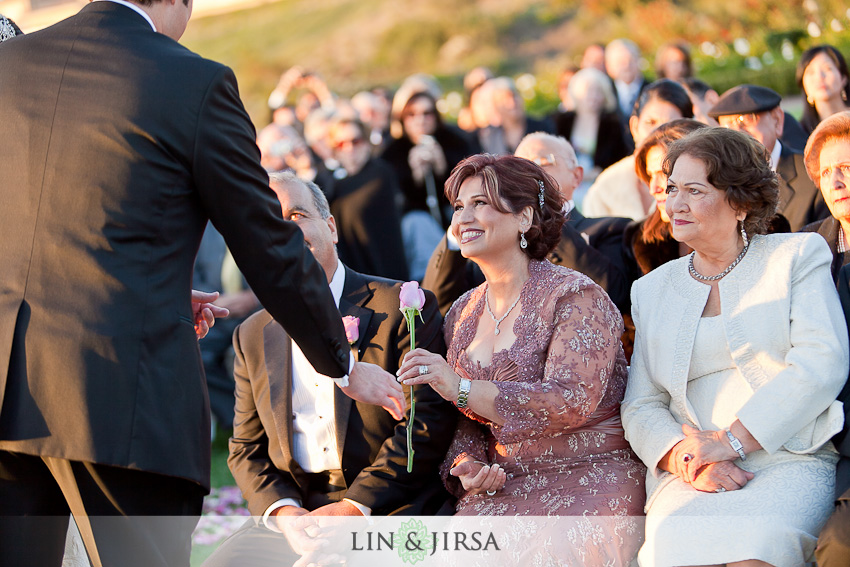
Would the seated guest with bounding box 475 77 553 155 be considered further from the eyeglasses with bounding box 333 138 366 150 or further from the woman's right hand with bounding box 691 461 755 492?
the woman's right hand with bounding box 691 461 755 492

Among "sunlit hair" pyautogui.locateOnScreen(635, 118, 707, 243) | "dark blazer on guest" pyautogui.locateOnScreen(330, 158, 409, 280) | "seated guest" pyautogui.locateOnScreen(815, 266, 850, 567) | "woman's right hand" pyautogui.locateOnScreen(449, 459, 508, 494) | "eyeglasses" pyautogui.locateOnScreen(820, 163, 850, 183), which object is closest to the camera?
"seated guest" pyautogui.locateOnScreen(815, 266, 850, 567)

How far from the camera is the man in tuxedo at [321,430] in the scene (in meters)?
3.63

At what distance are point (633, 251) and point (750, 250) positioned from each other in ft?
3.35

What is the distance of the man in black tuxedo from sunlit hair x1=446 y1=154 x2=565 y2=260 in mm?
374

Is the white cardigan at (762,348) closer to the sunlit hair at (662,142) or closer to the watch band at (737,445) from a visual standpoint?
the watch band at (737,445)

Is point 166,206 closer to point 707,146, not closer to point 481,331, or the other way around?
point 481,331

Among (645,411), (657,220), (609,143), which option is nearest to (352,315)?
(645,411)

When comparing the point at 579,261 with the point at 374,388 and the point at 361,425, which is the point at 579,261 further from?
the point at 374,388

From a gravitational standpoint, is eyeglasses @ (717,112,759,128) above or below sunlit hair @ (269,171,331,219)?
below

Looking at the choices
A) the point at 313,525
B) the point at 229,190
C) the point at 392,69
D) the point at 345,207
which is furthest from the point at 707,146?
the point at 392,69

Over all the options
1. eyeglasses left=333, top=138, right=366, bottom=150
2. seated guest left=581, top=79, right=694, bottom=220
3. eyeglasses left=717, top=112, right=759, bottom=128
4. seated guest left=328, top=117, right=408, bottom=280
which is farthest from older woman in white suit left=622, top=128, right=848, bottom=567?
eyeglasses left=333, top=138, right=366, bottom=150

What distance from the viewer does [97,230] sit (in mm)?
2361

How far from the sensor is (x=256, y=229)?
8.39ft

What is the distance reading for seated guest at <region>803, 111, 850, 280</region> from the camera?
3467mm
